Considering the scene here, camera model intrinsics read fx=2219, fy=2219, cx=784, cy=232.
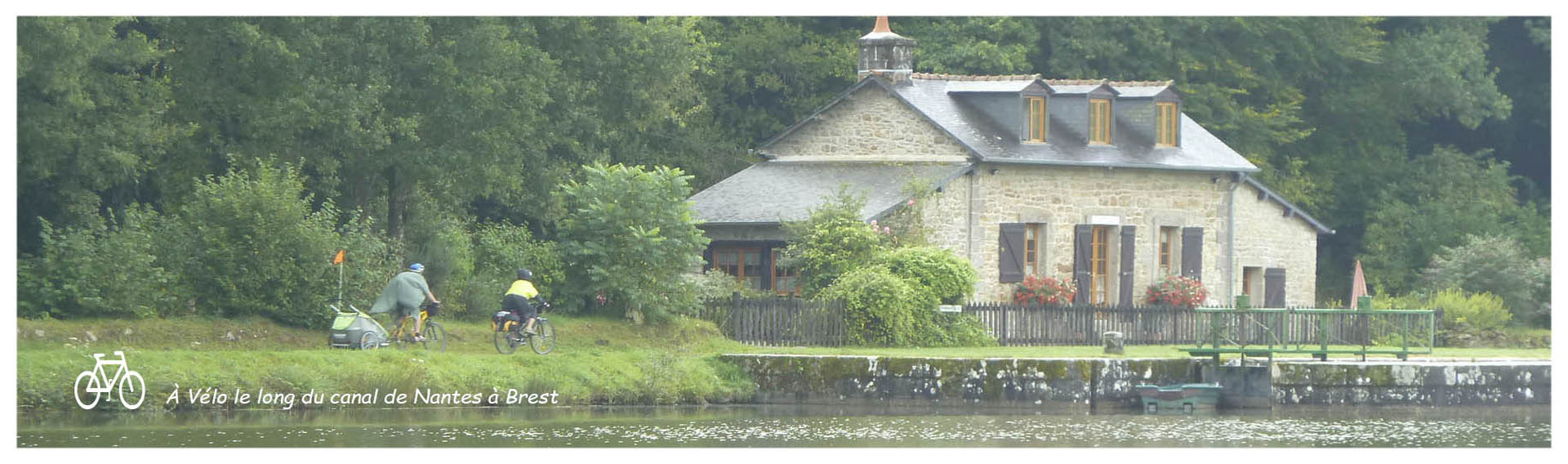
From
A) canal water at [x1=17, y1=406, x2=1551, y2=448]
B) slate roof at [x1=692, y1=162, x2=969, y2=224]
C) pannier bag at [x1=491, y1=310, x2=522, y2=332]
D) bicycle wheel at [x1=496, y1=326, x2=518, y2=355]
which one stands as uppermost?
slate roof at [x1=692, y1=162, x2=969, y2=224]

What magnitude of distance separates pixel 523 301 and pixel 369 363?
Answer: 2.55 metres

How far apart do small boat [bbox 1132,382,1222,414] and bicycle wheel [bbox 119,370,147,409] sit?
12.1 meters

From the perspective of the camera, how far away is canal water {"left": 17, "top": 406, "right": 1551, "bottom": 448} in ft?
69.2

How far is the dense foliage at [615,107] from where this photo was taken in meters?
28.3

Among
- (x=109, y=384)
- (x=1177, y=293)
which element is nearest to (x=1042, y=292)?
(x=1177, y=293)

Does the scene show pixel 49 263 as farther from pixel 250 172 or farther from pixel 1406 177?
pixel 1406 177

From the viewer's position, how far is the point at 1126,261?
1475 inches

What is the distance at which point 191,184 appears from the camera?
29891 millimetres

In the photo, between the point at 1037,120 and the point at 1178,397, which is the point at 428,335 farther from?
the point at 1037,120

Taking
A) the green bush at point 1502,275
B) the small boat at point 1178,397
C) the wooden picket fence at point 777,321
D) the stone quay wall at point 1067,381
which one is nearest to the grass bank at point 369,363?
the stone quay wall at point 1067,381

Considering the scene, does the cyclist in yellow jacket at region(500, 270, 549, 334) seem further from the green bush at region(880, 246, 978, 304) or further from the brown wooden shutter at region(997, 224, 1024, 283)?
the brown wooden shutter at region(997, 224, 1024, 283)

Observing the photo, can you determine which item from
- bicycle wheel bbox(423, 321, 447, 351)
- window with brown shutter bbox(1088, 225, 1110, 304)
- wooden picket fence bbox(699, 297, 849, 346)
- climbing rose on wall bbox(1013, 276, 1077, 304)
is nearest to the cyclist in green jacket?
bicycle wheel bbox(423, 321, 447, 351)

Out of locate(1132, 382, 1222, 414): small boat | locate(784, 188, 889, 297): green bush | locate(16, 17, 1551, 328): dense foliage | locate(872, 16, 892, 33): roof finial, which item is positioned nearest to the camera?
locate(1132, 382, 1222, 414): small boat

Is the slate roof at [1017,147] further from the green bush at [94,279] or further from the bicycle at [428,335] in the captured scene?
the green bush at [94,279]
